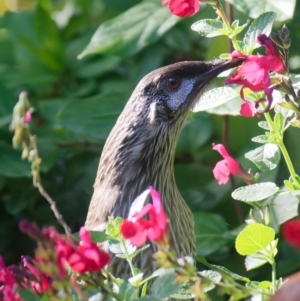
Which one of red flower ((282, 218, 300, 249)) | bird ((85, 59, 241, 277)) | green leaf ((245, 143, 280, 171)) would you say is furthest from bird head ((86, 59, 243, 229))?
red flower ((282, 218, 300, 249))

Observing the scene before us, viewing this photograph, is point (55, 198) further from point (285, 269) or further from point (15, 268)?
point (15, 268)

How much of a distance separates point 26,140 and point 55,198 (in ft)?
4.55

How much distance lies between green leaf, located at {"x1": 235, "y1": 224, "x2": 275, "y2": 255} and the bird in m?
0.78

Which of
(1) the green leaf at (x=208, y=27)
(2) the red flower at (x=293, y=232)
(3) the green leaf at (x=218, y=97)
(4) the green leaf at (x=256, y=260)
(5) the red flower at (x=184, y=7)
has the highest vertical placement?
(5) the red flower at (x=184, y=7)

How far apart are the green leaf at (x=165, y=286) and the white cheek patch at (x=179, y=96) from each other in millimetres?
1029

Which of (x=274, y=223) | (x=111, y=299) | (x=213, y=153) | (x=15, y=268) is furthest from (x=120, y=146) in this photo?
(x=111, y=299)

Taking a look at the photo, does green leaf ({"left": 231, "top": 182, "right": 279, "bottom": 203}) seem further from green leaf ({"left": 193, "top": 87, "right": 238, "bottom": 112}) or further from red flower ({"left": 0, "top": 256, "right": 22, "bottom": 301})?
red flower ({"left": 0, "top": 256, "right": 22, "bottom": 301})

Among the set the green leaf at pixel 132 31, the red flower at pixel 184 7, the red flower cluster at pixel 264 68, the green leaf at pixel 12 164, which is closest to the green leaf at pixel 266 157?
the red flower cluster at pixel 264 68

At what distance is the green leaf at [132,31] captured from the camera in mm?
2482

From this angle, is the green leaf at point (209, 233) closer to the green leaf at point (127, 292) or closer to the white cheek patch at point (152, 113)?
the white cheek patch at point (152, 113)

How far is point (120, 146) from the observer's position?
2193 millimetres

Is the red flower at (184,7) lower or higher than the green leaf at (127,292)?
higher

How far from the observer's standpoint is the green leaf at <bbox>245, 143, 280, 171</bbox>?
1.43 meters

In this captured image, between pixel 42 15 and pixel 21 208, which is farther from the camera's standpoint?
pixel 42 15
